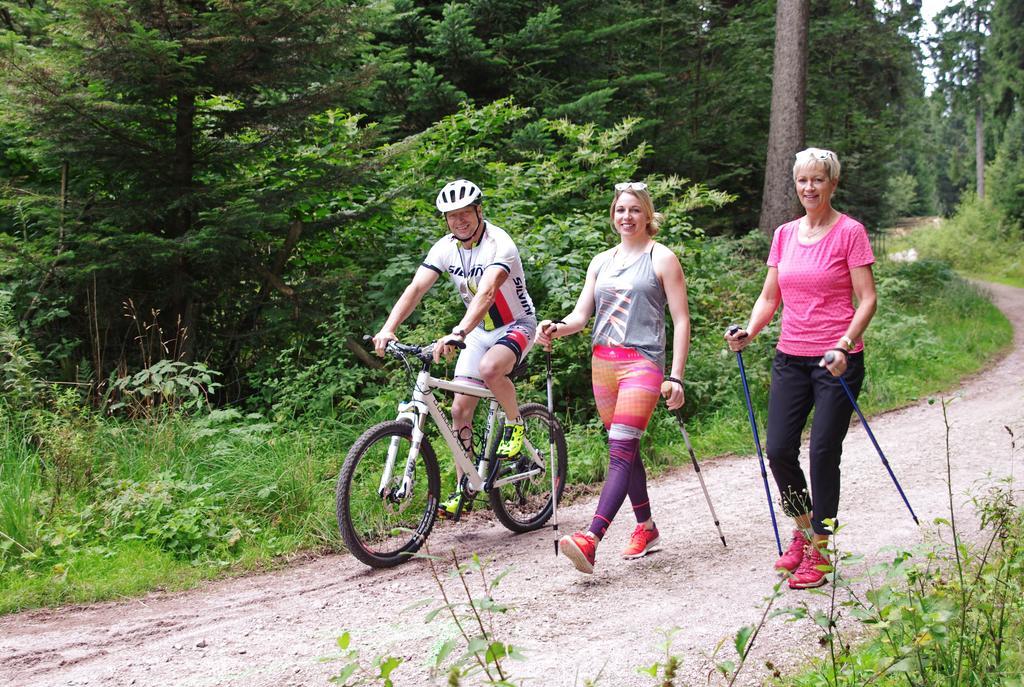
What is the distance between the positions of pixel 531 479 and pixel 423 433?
1140 millimetres

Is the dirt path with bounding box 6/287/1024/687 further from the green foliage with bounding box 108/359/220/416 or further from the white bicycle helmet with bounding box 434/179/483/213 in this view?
the white bicycle helmet with bounding box 434/179/483/213

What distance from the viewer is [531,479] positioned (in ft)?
22.0

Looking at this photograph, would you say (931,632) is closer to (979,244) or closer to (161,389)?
(161,389)

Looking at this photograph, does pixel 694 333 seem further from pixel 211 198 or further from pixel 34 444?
pixel 34 444

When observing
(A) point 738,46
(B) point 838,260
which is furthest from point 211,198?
(A) point 738,46

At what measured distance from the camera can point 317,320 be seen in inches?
339

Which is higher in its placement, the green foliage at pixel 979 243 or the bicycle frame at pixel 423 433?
the green foliage at pixel 979 243

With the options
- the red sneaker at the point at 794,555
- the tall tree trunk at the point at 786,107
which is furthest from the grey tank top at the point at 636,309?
the tall tree trunk at the point at 786,107

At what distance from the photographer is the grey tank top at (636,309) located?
529 cm

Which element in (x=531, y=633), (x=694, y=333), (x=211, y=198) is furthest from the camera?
(x=694, y=333)

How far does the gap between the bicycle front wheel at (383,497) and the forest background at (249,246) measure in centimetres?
44

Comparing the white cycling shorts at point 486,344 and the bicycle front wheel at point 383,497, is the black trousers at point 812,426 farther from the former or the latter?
the bicycle front wheel at point 383,497

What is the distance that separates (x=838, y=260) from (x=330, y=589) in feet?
11.5

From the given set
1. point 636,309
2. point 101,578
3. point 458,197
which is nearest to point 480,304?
point 458,197
